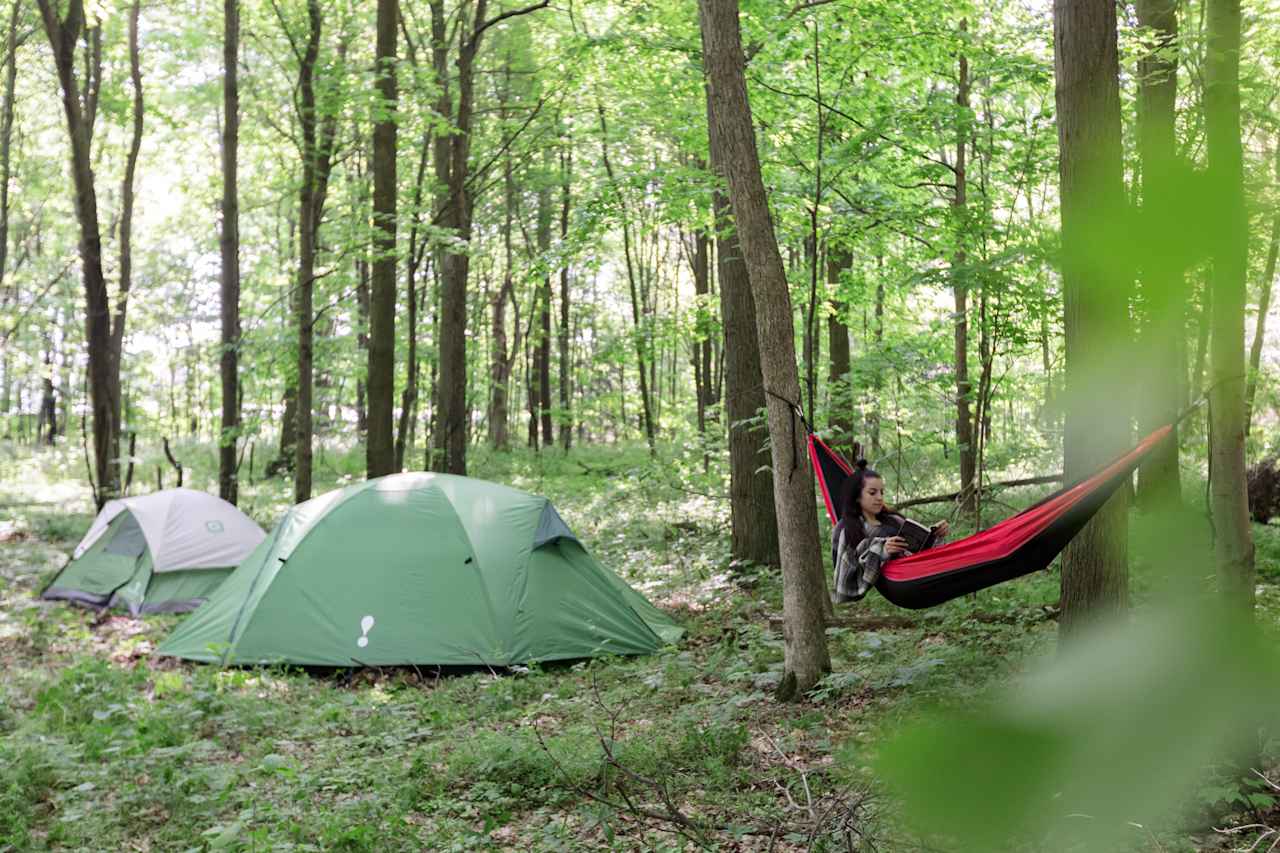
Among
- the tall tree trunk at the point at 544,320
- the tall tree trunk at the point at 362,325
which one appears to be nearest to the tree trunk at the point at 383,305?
the tall tree trunk at the point at 362,325

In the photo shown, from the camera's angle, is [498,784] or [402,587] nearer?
[498,784]

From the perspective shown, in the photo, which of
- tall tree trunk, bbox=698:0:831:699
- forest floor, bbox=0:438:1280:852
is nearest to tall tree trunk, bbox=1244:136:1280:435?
forest floor, bbox=0:438:1280:852

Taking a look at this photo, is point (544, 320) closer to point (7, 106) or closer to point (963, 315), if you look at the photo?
point (7, 106)

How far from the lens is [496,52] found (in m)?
13.8

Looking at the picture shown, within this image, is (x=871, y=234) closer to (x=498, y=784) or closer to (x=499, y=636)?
(x=499, y=636)

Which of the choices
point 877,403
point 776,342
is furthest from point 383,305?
point 776,342

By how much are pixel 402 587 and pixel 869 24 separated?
5320 millimetres

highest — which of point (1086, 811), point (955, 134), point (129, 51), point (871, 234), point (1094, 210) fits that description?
point (129, 51)

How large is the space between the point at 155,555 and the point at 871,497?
21.3 ft

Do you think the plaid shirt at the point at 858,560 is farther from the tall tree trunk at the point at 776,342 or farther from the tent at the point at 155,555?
the tent at the point at 155,555

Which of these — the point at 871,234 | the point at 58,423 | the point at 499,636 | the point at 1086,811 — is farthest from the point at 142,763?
the point at 58,423

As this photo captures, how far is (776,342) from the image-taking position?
4914 millimetres

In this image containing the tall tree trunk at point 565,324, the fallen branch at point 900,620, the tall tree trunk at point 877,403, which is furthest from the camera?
the tall tree trunk at point 565,324

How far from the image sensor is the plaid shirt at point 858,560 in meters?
4.59
